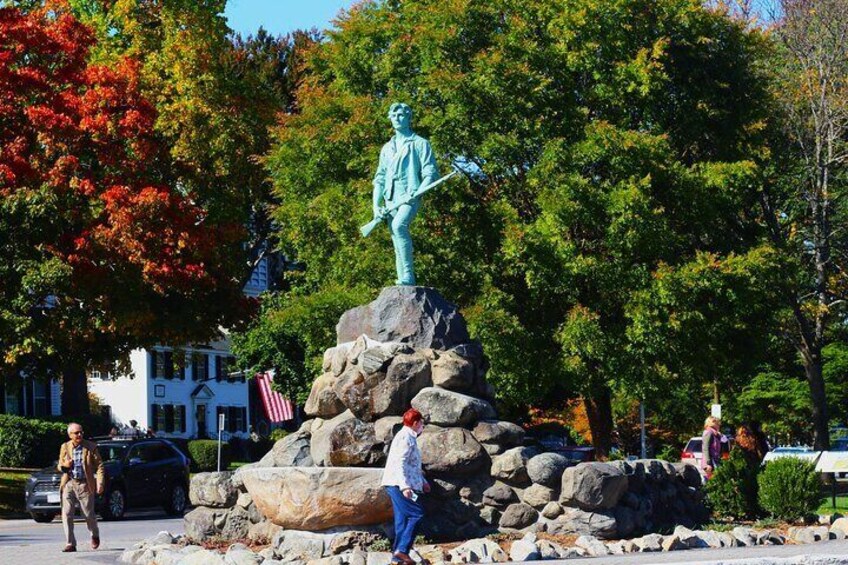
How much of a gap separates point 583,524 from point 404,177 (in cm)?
541

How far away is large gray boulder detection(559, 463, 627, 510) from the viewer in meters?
17.7

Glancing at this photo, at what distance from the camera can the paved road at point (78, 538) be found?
18.7 m

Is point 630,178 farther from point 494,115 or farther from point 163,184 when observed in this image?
point 163,184

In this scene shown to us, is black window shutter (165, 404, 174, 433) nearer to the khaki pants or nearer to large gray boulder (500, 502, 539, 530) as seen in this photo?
the khaki pants

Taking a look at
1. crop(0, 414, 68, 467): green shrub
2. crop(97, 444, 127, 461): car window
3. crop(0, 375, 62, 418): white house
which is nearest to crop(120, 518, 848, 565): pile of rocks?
crop(97, 444, 127, 461): car window

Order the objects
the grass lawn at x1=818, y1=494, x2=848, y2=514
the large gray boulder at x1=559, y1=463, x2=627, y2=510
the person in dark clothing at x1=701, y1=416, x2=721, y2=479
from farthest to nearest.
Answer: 1. the grass lawn at x1=818, y1=494, x2=848, y2=514
2. the person in dark clothing at x1=701, y1=416, x2=721, y2=479
3. the large gray boulder at x1=559, y1=463, x2=627, y2=510

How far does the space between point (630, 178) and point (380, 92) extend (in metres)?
8.39

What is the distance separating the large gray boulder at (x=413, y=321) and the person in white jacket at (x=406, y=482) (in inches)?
158

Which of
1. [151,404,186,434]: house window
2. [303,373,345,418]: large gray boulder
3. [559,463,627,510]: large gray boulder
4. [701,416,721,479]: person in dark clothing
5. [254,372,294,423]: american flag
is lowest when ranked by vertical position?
[559,463,627,510]: large gray boulder

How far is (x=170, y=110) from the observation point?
39.8 meters

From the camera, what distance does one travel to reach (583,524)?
17781mm

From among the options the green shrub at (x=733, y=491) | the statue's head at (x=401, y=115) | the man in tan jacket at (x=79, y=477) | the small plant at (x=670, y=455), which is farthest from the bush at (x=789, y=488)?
the small plant at (x=670, y=455)

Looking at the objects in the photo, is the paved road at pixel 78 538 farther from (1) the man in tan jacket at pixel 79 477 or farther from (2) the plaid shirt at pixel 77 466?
(2) the plaid shirt at pixel 77 466

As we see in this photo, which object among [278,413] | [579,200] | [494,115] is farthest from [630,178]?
[278,413]
